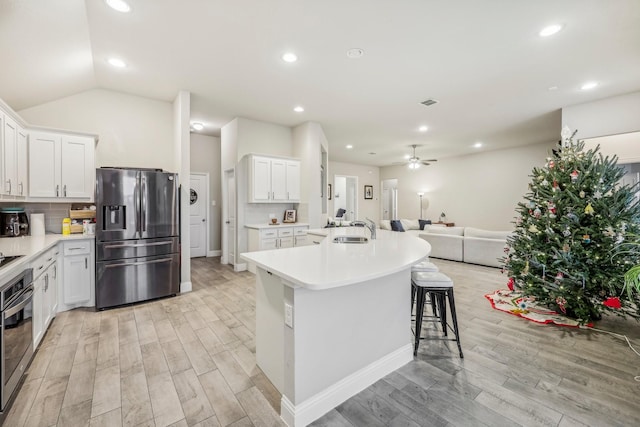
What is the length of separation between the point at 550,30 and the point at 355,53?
1.79 m

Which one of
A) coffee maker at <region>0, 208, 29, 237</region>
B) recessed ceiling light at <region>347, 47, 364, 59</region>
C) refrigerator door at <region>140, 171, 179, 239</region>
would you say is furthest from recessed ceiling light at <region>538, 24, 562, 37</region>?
coffee maker at <region>0, 208, 29, 237</region>

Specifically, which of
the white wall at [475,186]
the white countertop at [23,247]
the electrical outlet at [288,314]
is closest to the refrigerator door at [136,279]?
the white countertop at [23,247]

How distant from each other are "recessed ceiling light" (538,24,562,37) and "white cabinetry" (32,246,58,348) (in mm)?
4989

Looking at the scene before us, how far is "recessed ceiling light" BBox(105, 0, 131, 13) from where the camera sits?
7.32 feet

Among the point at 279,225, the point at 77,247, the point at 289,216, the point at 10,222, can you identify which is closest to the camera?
the point at 10,222

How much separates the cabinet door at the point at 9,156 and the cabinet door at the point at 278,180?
3.32 meters

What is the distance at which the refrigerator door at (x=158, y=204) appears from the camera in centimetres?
356

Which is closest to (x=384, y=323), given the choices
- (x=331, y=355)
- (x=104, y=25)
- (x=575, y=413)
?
(x=331, y=355)

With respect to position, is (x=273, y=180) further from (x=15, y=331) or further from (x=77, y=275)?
A: (x=15, y=331)

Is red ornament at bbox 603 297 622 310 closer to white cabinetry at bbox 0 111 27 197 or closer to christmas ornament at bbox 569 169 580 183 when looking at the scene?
christmas ornament at bbox 569 169 580 183

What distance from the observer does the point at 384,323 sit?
2131mm

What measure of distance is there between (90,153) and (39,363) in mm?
2530

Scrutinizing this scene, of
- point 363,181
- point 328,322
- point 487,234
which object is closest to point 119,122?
point 328,322

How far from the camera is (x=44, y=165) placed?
129 inches
